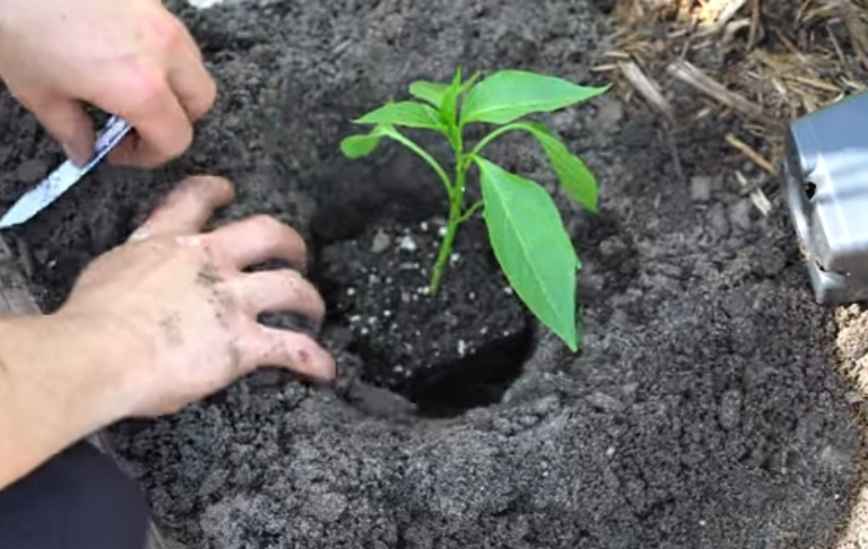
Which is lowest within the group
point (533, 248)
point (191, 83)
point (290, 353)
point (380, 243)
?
point (380, 243)

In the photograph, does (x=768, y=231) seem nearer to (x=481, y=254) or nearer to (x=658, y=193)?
(x=658, y=193)

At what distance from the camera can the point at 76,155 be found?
1445mm

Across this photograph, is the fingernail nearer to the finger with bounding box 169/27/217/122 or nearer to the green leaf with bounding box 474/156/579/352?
the finger with bounding box 169/27/217/122

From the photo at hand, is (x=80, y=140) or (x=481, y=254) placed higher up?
(x=80, y=140)

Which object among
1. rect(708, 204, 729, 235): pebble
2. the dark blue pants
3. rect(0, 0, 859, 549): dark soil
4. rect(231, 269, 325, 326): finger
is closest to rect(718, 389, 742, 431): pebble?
rect(0, 0, 859, 549): dark soil

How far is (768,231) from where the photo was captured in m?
1.48

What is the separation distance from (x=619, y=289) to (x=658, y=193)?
0.12 m

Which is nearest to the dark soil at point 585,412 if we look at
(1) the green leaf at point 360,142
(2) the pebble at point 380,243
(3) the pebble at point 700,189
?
(3) the pebble at point 700,189

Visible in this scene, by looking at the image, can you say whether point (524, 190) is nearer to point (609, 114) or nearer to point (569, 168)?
point (569, 168)

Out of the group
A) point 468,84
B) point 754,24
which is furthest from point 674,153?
point 468,84

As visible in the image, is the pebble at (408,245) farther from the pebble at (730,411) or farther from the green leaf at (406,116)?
the pebble at (730,411)

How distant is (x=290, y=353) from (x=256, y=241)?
131 mm

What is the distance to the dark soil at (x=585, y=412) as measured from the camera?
1.35m

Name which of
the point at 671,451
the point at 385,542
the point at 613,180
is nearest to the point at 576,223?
the point at 613,180
